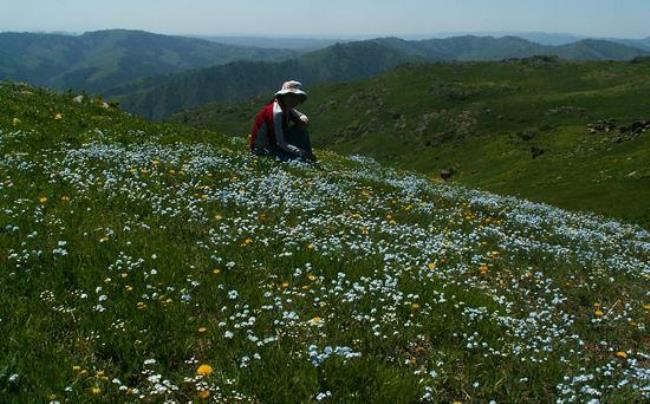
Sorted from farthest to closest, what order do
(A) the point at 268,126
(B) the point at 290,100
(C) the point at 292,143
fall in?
(C) the point at 292,143 → (B) the point at 290,100 → (A) the point at 268,126

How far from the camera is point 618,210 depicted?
49.8m

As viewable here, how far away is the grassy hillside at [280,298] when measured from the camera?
557cm

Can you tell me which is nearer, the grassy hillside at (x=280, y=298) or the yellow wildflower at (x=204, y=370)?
the yellow wildflower at (x=204, y=370)

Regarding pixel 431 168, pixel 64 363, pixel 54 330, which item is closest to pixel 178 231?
pixel 54 330

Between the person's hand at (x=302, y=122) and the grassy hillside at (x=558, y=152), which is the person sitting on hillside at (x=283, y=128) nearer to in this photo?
the person's hand at (x=302, y=122)

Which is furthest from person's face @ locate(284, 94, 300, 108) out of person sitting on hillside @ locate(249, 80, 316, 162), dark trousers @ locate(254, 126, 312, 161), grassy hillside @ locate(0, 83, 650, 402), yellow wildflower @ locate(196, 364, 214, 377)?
yellow wildflower @ locate(196, 364, 214, 377)

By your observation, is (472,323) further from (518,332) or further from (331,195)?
(331,195)

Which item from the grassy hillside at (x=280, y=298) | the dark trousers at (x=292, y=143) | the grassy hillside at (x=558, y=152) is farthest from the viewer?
the grassy hillside at (x=558, y=152)

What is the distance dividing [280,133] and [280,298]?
1181cm

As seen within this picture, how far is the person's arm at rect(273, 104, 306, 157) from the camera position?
1831 centimetres

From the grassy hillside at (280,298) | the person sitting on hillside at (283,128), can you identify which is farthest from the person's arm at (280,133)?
the grassy hillside at (280,298)

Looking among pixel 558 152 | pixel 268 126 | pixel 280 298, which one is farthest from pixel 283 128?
pixel 558 152

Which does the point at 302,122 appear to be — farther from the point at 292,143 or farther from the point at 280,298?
the point at 280,298

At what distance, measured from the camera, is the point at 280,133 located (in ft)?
60.2
